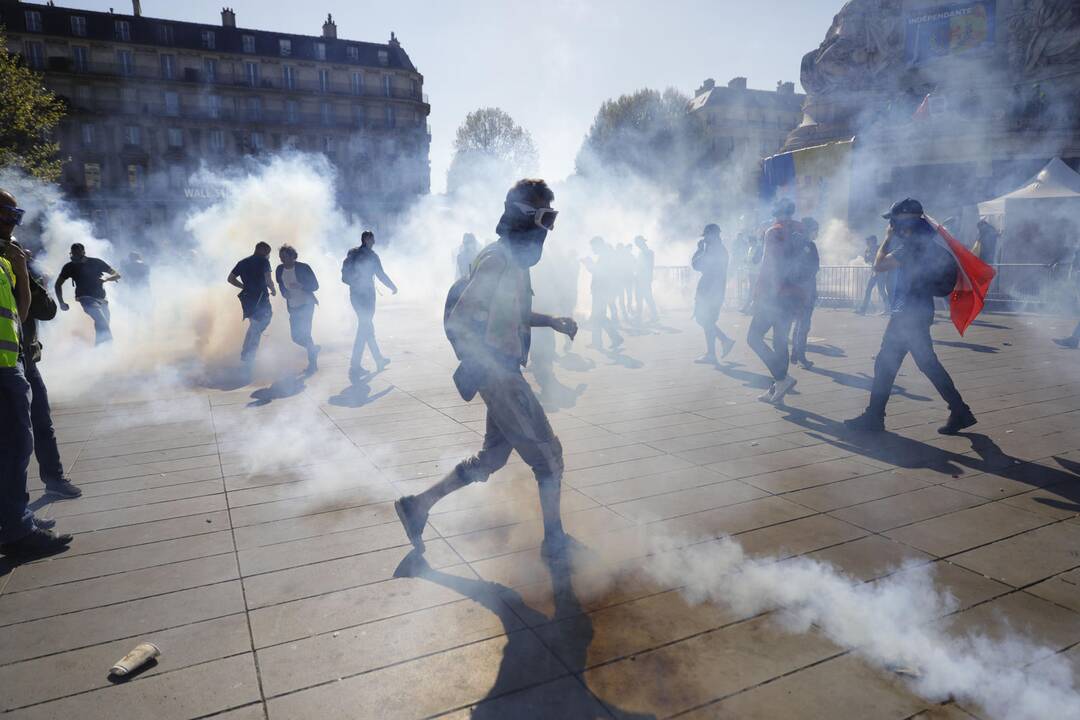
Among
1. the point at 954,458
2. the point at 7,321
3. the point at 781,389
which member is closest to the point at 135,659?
the point at 7,321

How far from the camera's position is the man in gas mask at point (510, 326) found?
292 cm

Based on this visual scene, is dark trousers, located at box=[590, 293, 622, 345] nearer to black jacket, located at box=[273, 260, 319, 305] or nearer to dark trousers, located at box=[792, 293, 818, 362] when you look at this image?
dark trousers, located at box=[792, 293, 818, 362]

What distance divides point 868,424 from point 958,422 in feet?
1.96

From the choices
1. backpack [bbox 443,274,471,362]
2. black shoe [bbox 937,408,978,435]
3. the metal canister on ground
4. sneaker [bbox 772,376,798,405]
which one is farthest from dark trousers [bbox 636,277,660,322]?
the metal canister on ground

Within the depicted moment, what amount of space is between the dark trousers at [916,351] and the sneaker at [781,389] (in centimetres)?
122

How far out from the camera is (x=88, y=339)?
36.7 ft

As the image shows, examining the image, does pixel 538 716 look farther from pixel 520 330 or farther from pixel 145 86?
pixel 145 86

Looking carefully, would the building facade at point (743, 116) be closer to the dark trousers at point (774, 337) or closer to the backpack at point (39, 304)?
the dark trousers at point (774, 337)

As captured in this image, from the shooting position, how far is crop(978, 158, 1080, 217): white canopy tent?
616 inches

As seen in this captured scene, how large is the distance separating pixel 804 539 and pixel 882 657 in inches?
39.1

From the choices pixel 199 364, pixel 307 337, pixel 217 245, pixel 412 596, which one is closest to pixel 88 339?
pixel 199 364

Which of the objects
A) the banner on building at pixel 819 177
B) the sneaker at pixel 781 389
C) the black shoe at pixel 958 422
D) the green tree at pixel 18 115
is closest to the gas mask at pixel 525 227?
the black shoe at pixel 958 422

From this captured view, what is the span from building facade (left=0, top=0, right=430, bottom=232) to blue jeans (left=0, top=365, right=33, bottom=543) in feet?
151

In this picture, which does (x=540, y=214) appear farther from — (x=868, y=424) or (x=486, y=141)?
(x=486, y=141)
